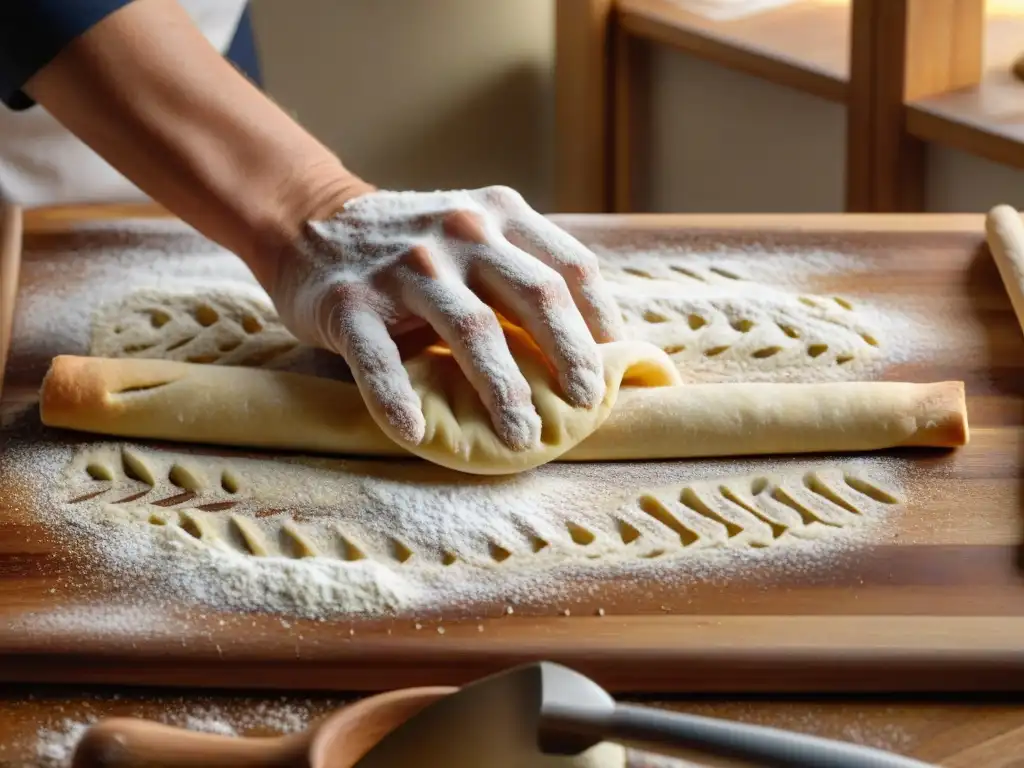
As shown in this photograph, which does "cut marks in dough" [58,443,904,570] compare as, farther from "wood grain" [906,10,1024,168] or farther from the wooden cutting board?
"wood grain" [906,10,1024,168]

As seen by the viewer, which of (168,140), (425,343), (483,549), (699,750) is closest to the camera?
(699,750)

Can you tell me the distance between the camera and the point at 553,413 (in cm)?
87

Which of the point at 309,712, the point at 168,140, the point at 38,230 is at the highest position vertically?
the point at 168,140

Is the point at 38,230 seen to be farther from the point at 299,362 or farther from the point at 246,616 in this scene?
the point at 246,616

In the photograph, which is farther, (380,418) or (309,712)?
(380,418)

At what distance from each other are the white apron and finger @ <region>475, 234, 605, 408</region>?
2.46 feet

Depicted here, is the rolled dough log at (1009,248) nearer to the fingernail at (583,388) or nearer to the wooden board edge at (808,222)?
the wooden board edge at (808,222)

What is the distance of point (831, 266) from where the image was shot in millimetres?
1168

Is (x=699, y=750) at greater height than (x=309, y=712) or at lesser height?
greater

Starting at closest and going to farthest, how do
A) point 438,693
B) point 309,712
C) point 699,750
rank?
point 699,750
point 438,693
point 309,712

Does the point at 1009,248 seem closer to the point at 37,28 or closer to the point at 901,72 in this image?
the point at 901,72

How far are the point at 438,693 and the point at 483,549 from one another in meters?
0.22

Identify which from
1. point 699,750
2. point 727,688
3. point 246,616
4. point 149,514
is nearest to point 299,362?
point 149,514

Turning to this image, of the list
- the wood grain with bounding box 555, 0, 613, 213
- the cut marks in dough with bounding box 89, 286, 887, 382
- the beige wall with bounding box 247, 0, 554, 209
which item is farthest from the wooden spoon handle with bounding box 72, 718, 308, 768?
the beige wall with bounding box 247, 0, 554, 209
